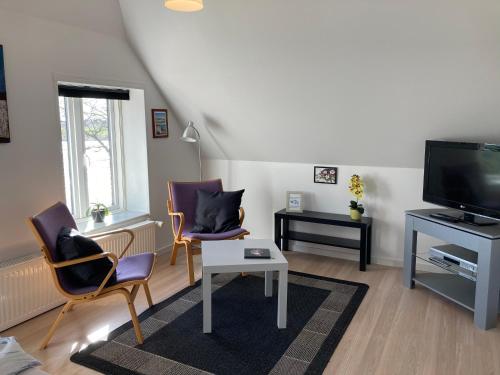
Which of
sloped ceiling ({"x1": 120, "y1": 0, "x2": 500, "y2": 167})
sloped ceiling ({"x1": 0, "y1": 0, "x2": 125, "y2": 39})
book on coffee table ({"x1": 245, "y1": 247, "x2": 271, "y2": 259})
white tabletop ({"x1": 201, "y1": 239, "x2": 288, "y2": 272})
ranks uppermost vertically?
sloped ceiling ({"x1": 0, "y1": 0, "x2": 125, "y2": 39})

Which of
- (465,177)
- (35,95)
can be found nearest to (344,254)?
(465,177)

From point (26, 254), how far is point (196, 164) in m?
2.32

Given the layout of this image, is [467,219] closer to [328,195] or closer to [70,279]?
[328,195]

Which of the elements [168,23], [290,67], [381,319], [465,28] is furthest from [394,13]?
[381,319]

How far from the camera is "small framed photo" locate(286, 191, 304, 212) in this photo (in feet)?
14.8

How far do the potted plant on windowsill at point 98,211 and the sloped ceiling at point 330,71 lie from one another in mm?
1336

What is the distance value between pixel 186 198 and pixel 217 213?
0.42 metres

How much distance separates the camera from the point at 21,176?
3.12 meters

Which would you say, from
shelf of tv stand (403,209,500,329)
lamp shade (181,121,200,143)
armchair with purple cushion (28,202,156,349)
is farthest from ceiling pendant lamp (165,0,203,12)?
shelf of tv stand (403,209,500,329)

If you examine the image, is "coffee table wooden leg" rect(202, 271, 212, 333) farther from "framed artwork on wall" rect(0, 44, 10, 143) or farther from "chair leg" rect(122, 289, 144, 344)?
"framed artwork on wall" rect(0, 44, 10, 143)

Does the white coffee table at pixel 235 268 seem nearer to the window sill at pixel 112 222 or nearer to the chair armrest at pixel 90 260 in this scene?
the chair armrest at pixel 90 260

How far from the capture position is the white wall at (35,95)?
303 centimetres

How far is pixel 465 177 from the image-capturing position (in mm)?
3365

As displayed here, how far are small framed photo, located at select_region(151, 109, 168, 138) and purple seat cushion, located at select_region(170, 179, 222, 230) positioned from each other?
1.95 ft
